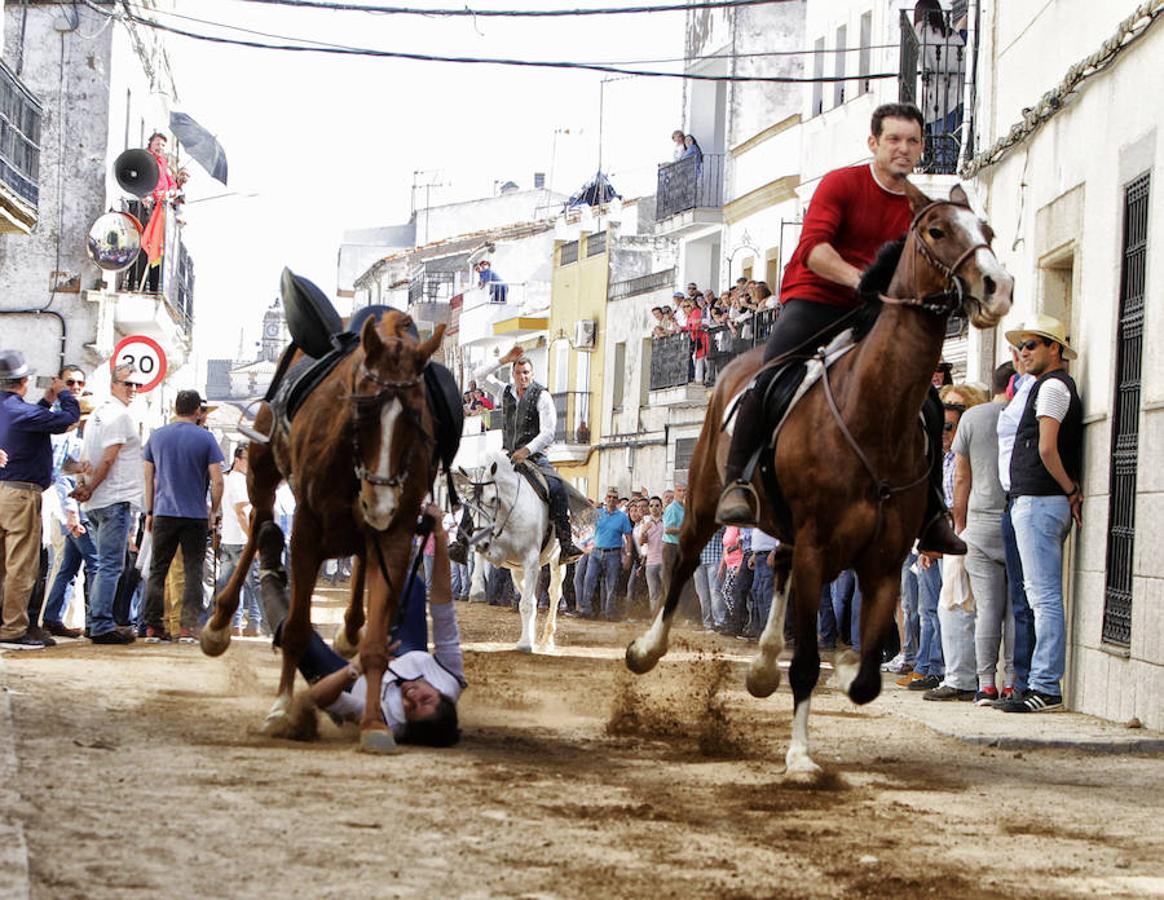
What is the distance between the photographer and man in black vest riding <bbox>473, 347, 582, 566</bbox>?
1867cm

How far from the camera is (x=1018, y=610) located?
1305 cm

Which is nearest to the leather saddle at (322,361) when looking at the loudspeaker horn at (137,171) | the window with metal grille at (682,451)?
the loudspeaker horn at (137,171)

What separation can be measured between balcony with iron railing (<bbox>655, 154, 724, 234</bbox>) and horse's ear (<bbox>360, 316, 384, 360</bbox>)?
35885 millimetres

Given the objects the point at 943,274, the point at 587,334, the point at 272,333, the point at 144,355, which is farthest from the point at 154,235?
the point at 272,333

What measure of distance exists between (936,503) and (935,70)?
15761 millimetres

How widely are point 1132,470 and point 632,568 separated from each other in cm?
2009

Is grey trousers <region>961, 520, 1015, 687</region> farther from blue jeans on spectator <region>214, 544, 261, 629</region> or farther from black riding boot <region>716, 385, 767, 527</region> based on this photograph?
blue jeans on spectator <region>214, 544, 261, 629</region>

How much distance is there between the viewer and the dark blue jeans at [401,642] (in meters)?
9.85

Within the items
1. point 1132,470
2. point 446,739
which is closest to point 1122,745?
point 1132,470

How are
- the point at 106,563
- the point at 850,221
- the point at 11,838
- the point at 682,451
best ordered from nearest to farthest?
the point at 11,838 < the point at 850,221 < the point at 106,563 < the point at 682,451

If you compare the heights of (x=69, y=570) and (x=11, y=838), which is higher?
(x=69, y=570)

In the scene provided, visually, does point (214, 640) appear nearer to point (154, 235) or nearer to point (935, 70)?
point (935, 70)

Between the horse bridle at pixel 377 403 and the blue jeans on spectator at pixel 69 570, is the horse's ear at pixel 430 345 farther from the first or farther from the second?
the blue jeans on spectator at pixel 69 570

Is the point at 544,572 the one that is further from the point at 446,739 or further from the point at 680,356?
the point at 446,739
